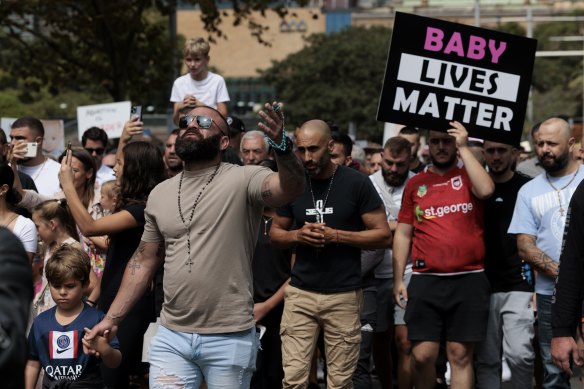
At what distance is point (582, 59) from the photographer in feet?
318

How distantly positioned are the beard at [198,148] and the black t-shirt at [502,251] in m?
3.16

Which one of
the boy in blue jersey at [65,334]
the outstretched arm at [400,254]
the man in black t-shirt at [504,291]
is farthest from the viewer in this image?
the outstretched arm at [400,254]

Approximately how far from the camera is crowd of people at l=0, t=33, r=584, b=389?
246 inches

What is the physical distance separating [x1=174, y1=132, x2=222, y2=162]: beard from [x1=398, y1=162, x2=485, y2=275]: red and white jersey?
2.66 metres

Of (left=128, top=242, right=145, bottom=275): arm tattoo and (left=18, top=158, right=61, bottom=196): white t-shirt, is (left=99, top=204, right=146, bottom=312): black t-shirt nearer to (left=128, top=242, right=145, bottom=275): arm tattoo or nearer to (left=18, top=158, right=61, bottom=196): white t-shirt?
(left=128, top=242, right=145, bottom=275): arm tattoo

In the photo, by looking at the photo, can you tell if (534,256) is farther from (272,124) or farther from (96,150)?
(96,150)

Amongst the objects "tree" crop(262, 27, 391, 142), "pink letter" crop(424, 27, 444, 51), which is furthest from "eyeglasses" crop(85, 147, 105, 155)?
"tree" crop(262, 27, 391, 142)

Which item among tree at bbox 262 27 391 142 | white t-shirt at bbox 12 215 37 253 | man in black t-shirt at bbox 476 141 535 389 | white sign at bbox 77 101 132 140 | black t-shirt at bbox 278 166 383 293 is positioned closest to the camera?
white t-shirt at bbox 12 215 37 253

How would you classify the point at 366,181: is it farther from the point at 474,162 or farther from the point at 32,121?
the point at 32,121

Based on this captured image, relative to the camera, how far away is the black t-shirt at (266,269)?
895 centimetres

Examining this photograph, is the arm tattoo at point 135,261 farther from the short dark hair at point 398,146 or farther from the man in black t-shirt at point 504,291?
the short dark hair at point 398,146

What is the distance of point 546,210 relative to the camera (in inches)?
330

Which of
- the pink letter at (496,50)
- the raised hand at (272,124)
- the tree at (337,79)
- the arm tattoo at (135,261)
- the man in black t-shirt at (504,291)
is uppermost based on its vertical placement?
the pink letter at (496,50)

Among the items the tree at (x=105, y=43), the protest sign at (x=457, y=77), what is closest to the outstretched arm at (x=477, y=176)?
the protest sign at (x=457, y=77)
